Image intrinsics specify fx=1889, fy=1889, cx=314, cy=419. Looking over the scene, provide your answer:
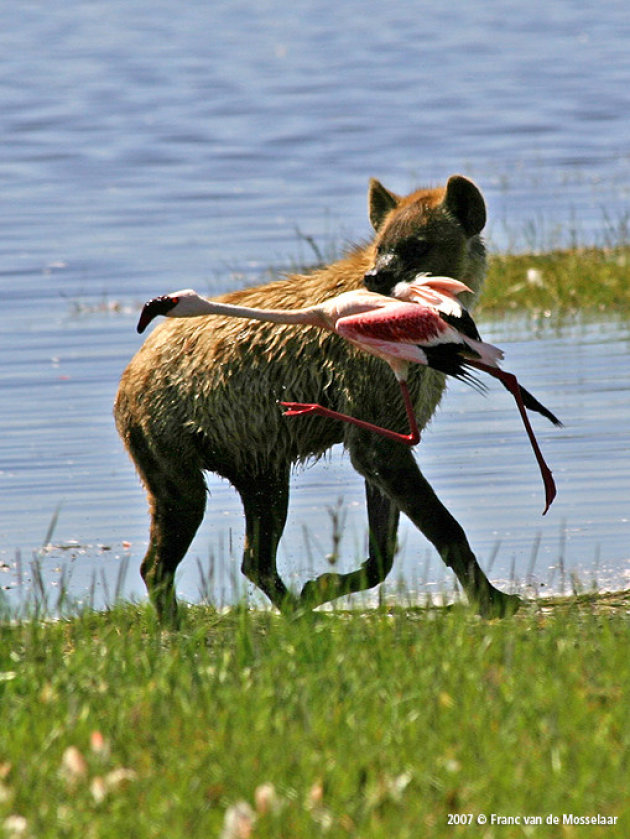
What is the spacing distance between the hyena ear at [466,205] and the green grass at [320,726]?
5.51 feet

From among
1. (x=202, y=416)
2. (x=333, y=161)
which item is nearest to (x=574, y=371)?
(x=202, y=416)

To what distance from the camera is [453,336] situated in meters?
5.82

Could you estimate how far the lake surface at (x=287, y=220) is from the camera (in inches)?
304

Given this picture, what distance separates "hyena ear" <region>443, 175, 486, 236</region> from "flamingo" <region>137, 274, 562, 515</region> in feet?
1.61

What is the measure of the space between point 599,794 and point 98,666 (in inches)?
65.4

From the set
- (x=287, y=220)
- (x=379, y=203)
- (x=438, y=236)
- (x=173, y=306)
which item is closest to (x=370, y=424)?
(x=173, y=306)

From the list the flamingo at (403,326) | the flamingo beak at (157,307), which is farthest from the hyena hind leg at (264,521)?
the flamingo beak at (157,307)

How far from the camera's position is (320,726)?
4.36 meters

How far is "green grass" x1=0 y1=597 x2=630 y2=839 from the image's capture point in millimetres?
3898

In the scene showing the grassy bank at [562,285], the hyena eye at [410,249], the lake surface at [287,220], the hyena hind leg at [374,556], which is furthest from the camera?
the grassy bank at [562,285]

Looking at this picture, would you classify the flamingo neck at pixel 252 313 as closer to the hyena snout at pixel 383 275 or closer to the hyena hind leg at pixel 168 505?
the hyena snout at pixel 383 275

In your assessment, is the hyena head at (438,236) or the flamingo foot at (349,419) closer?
the flamingo foot at (349,419)

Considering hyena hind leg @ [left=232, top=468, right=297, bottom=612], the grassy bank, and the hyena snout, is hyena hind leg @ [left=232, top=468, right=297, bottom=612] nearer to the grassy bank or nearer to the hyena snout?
the hyena snout

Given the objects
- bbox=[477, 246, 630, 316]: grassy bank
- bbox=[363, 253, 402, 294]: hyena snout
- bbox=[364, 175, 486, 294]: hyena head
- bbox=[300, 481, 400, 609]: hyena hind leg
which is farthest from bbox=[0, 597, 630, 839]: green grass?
bbox=[477, 246, 630, 316]: grassy bank
